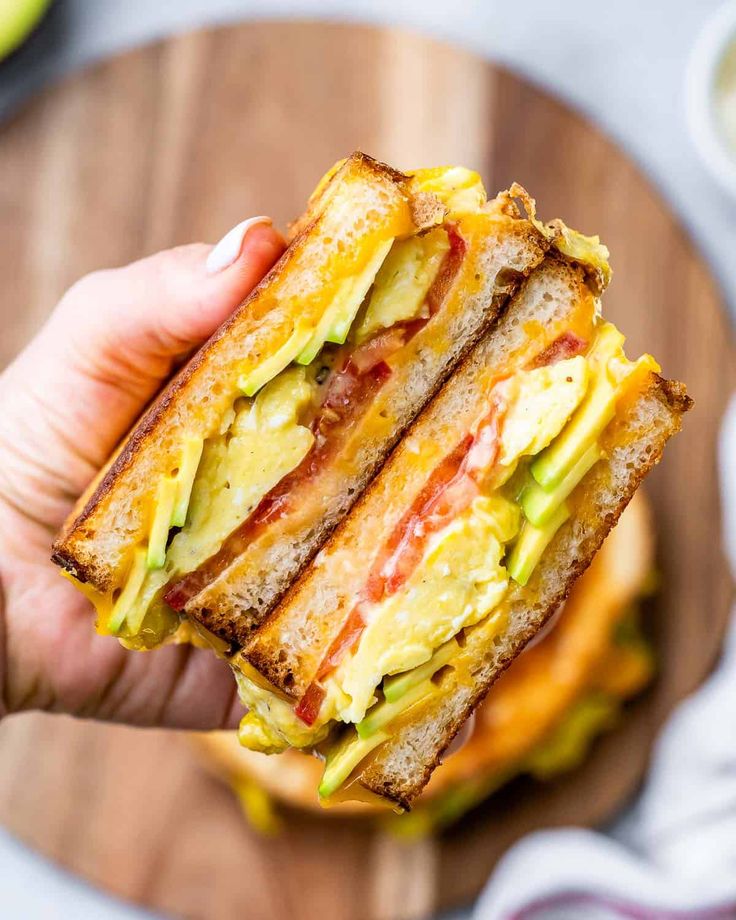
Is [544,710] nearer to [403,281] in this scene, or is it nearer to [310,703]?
[310,703]

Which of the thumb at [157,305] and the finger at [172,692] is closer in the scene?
the thumb at [157,305]

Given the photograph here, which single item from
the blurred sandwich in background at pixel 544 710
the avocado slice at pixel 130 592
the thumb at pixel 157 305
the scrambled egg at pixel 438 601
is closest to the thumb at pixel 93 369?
the thumb at pixel 157 305

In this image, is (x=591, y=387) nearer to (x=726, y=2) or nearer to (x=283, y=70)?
(x=283, y=70)

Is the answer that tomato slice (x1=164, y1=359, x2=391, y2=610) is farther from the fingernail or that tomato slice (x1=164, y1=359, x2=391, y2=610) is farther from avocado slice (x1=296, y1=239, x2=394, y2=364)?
the fingernail

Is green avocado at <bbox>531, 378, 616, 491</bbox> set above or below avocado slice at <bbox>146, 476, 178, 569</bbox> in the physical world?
above

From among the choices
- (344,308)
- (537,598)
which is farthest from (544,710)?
(344,308)

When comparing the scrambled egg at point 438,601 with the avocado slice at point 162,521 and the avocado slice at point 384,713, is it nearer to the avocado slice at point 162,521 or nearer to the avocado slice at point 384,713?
the avocado slice at point 384,713

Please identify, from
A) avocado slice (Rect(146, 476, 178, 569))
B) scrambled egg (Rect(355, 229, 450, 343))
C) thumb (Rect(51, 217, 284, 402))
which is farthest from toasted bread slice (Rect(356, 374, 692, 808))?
thumb (Rect(51, 217, 284, 402))
